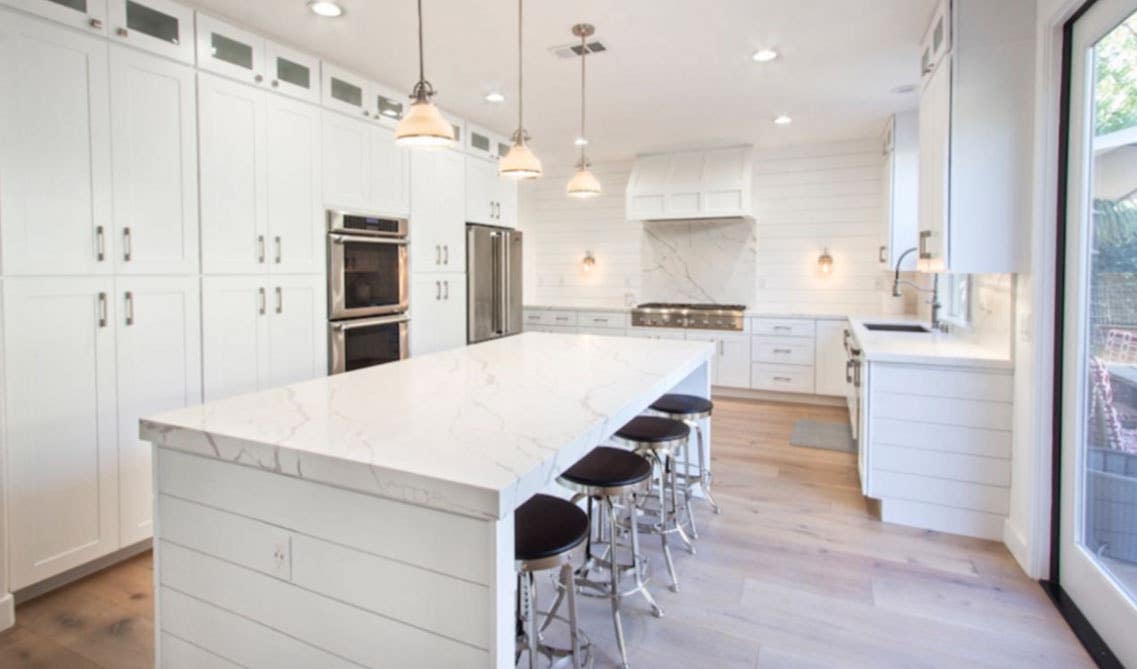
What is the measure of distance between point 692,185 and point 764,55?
250 cm

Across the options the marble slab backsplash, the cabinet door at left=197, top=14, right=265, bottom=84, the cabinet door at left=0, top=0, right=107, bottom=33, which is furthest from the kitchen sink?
the cabinet door at left=0, top=0, right=107, bottom=33

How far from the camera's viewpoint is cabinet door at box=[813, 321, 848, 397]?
5.62 metres

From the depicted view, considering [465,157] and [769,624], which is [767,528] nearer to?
[769,624]

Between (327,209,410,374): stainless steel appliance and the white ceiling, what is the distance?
3.25ft

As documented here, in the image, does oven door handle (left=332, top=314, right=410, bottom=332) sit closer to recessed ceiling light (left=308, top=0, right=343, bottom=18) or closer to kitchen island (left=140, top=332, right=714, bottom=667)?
recessed ceiling light (left=308, top=0, right=343, bottom=18)

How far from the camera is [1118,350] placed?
2047mm

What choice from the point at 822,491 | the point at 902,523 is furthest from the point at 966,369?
the point at 822,491

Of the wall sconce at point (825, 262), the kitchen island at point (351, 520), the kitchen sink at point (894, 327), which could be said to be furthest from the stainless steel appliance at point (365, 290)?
the wall sconce at point (825, 262)

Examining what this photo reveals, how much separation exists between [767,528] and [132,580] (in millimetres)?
2830

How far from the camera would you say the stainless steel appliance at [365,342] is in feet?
12.3

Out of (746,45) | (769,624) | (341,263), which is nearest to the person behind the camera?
(769,624)

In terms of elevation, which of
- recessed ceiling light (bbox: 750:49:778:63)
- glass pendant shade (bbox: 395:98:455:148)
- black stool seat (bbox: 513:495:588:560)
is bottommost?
black stool seat (bbox: 513:495:588:560)

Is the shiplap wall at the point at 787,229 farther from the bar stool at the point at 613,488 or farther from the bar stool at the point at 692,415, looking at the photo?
the bar stool at the point at 613,488

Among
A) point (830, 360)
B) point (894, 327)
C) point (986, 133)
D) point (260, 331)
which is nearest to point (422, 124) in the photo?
point (260, 331)
